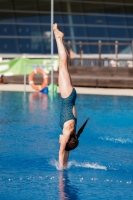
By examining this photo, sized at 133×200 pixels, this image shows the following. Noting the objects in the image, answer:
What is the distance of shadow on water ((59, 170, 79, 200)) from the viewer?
7.27 metres

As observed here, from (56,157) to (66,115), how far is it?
1400 mm

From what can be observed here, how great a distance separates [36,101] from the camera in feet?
66.5

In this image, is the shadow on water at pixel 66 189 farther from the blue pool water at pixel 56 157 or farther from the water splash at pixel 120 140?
the water splash at pixel 120 140

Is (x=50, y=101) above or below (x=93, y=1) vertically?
below

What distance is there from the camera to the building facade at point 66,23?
3759 centimetres

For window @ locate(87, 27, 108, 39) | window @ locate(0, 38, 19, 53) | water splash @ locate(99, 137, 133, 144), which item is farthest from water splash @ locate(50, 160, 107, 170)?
window @ locate(87, 27, 108, 39)

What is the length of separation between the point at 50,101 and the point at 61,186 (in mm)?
12653

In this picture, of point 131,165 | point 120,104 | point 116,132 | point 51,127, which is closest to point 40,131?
point 51,127

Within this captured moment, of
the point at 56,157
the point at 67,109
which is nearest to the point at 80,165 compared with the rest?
the point at 56,157

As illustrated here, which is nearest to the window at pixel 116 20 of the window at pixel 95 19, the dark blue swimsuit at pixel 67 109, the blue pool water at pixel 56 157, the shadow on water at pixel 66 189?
the window at pixel 95 19

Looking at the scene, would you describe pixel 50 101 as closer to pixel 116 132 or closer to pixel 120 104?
pixel 120 104

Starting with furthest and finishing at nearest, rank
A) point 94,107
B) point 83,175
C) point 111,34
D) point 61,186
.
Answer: point 111,34
point 94,107
point 83,175
point 61,186

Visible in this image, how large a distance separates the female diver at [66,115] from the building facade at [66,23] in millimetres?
28531

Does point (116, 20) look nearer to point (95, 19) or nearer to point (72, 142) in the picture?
point (95, 19)
